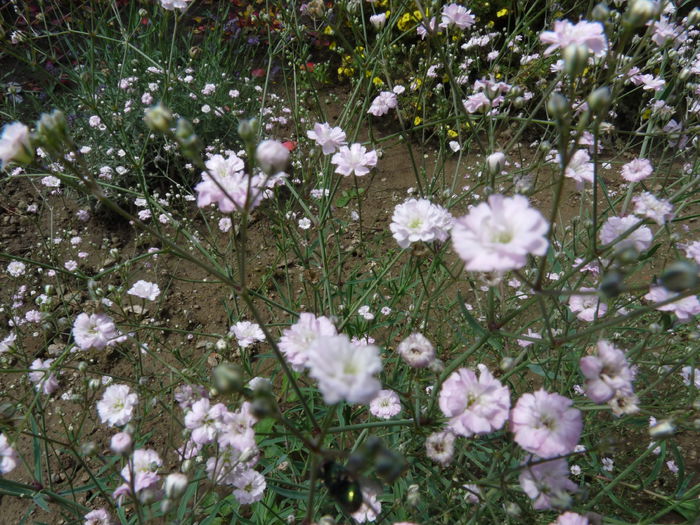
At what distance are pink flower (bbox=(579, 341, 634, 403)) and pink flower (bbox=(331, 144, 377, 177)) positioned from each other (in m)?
1.22

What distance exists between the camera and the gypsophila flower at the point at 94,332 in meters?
1.90

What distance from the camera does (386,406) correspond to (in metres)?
2.09

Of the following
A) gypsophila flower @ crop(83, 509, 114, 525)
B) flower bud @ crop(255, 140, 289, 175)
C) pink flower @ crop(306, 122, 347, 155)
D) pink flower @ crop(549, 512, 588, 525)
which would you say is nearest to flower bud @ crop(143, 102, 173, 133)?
flower bud @ crop(255, 140, 289, 175)

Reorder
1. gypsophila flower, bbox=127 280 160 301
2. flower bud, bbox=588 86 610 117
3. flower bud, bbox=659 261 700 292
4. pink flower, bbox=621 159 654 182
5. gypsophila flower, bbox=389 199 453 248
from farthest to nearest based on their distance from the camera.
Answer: gypsophila flower, bbox=127 280 160 301, pink flower, bbox=621 159 654 182, gypsophila flower, bbox=389 199 453 248, flower bud, bbox=588 86 610 117, flower bud, bbox=659 261 700 292

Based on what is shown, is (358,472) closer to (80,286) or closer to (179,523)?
(179,523)

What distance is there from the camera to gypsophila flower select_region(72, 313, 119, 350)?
1.90m

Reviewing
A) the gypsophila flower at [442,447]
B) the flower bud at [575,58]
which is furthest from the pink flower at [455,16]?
the gypsophila flower at [442,447]

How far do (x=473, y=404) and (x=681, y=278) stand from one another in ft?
2.05

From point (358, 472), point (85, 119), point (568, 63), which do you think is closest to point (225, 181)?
point (358, 472)

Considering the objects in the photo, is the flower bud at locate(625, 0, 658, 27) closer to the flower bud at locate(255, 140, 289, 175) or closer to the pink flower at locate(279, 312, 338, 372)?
the flower bud at locate(255, 140, 289, 175)

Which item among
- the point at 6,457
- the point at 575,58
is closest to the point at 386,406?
the point at 6,457

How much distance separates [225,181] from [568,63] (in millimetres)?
1072

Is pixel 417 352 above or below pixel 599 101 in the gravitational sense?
below

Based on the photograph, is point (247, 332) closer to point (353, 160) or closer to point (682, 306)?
point (353, 160)
